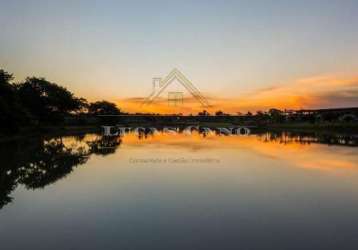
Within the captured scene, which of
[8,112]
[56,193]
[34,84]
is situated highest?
[34,84]

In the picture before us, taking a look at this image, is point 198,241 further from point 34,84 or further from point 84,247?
point 34,84

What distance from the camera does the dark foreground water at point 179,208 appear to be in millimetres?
5867

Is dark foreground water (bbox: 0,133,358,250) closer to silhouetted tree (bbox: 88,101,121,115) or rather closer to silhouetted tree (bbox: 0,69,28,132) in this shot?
silhouetted tree (bbox: 0,69,28,132)

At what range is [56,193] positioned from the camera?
9.83 metres

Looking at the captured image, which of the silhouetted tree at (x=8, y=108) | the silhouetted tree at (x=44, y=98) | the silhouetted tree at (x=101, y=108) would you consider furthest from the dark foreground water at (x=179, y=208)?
the silhouetted tree at (x=101, y=108)

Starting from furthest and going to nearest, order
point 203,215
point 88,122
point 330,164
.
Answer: point 88,122 < point 330,164 < point 203,215

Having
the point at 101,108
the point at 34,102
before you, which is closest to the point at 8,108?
the point at 34,102

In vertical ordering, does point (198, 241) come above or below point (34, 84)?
below

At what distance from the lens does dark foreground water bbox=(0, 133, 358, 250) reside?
19.2 feet

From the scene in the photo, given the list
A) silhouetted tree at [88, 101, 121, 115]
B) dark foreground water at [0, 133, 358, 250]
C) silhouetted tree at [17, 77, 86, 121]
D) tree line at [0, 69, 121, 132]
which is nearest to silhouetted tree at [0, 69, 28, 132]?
tree line at [0, 69, 121, 132]

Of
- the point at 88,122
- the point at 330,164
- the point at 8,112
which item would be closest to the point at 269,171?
the point at 330,164

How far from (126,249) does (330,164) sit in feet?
43.0

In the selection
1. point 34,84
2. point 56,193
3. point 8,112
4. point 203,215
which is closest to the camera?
point 203,215

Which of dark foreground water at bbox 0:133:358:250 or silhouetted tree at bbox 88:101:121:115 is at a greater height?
silhouetted tree at bbox 88:101:121:115
